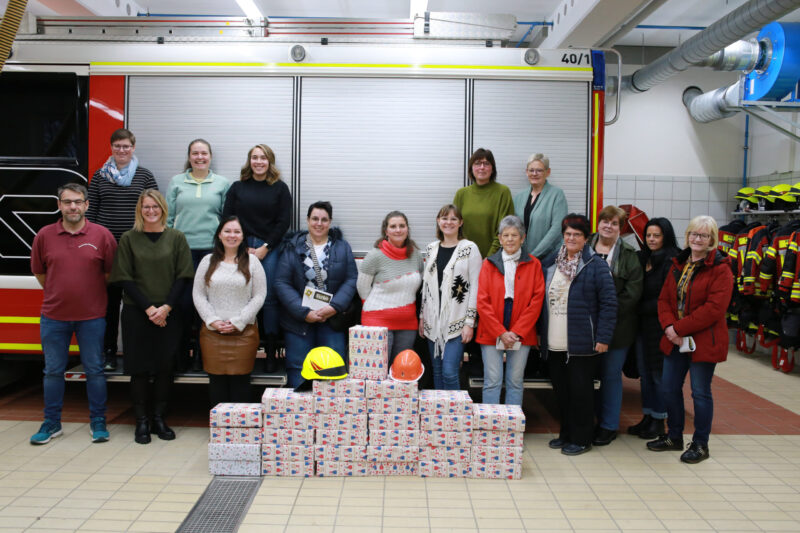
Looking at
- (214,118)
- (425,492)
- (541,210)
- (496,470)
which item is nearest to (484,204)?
(541,210)

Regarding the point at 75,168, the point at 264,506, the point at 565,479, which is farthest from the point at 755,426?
the point at 75,168

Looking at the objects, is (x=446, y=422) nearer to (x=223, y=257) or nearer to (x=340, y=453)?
(x=340, y=453)

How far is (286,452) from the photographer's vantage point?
422 centimetres

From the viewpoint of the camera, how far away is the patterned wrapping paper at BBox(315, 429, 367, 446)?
4227mm

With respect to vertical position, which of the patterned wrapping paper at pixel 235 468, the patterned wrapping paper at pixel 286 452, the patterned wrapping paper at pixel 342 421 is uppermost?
the patterned wrapping paper at pixel 342 421

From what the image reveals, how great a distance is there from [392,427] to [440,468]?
16.8 inches

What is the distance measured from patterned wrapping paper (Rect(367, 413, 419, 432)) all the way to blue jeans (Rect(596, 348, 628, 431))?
1.64 m

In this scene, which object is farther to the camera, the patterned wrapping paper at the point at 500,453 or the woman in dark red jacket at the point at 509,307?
the woman in dark red jacket at the point at 509,307

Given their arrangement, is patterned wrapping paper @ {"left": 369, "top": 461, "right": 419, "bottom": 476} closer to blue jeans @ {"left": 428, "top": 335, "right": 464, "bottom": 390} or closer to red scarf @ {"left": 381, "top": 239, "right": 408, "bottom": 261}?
blue jeans @ {"left": 428, "top": 335, "right": 464, "bottom": 390}

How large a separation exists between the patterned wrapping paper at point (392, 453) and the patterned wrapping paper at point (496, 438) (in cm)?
42

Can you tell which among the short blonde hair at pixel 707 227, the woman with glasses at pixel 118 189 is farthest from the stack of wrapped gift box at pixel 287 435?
the short blonde hair at pixel 707 227

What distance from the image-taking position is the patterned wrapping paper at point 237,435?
4.21 meters

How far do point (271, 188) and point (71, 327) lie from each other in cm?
184

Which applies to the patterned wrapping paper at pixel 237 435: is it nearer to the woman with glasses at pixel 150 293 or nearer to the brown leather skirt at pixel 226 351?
the brown leather skirt at pixel 226 351
